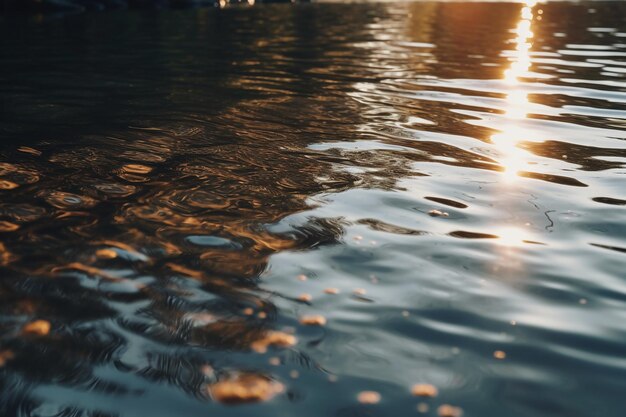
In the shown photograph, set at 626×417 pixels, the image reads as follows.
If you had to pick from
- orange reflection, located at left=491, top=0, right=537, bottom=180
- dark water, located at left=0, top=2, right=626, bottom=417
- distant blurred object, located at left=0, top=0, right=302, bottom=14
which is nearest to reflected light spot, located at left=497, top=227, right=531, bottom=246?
dark water, located at left=0, top=2, right=626, bottom=417

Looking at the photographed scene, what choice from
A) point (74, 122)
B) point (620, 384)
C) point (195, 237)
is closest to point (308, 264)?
point (195, 237)

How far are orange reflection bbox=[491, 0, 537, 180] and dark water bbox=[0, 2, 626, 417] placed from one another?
45 mm

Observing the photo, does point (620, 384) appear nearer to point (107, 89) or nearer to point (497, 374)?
point (497, 374)

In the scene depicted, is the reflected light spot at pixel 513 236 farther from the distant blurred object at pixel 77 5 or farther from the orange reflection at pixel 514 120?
the distant blurred object at pixel 77 5

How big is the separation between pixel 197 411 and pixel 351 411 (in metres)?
0.51

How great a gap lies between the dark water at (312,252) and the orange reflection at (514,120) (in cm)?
5

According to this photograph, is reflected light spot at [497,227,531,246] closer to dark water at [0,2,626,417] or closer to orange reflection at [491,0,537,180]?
dark water at [0,2,626,417]

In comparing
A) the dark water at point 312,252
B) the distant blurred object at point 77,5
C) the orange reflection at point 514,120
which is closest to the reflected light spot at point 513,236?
the dark water at point 312,252

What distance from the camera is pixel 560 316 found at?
9.81 feet

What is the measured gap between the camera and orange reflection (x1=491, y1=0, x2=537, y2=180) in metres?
5.50

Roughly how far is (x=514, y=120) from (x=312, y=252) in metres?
4.47

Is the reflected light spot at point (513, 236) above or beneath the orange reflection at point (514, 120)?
above

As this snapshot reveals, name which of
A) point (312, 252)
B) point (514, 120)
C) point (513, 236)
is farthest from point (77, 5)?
point (513, 236)

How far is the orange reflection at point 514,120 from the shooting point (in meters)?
5.50
